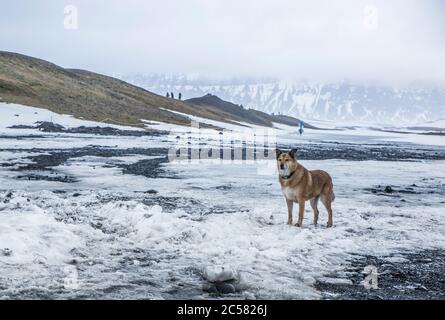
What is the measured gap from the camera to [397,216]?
38.6ft

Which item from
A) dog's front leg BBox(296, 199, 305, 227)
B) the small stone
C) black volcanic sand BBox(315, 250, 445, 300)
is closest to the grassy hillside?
dog's front leg BBox(296, 199, 305, 227)

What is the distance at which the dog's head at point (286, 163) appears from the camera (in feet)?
31.9

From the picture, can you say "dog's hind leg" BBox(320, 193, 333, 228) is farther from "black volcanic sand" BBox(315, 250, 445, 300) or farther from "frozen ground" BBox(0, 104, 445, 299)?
"black volcanic sand" BBox(315, 250, 445, 300)

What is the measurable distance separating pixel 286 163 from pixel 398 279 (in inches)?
135

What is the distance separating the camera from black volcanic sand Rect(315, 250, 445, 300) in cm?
624

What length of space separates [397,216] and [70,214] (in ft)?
25.0

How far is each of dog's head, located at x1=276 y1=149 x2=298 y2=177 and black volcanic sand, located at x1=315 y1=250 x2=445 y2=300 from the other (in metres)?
2.40

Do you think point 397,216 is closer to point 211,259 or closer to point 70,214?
point 211,259

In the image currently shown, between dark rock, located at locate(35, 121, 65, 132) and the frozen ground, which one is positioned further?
dark rock, located at locate(35, 121, 65, 132)

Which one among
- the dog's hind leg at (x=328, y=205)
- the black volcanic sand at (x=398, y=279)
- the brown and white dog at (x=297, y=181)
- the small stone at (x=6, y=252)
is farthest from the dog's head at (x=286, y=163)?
the small stone at (x=6, y=252)

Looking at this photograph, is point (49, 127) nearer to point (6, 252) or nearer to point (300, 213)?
point (300, 213)

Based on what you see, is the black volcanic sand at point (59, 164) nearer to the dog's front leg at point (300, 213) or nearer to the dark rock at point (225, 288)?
the dog's front leg at point (300, 213)

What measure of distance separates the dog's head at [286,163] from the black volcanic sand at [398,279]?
2.40 meters
